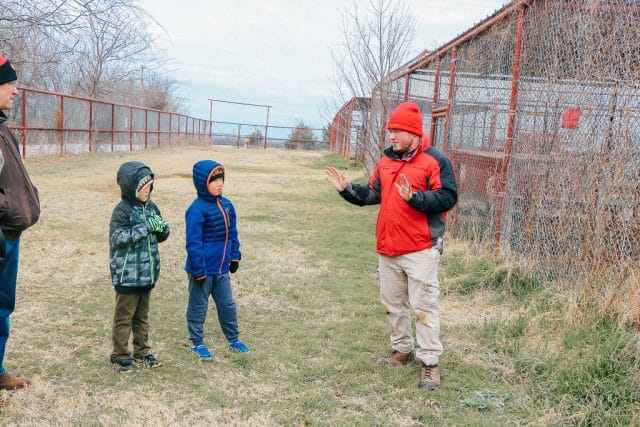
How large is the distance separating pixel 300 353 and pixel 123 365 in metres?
1.22

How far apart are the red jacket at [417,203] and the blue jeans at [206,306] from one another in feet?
3.89

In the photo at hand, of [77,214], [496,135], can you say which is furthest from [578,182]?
[77,214]

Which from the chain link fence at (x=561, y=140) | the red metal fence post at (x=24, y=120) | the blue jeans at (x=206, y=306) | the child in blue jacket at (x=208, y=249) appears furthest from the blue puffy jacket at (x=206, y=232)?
the red metal fence post at (x=24, y=120)

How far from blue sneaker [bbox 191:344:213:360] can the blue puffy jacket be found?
0.52 meters

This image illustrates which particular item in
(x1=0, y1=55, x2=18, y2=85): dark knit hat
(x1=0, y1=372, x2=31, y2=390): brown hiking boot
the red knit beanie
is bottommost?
(x1=0, y1=372, x2=31, y2=390): brown hiking boot

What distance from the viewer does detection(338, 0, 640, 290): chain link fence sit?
4.34 m

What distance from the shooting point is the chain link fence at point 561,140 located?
434cm

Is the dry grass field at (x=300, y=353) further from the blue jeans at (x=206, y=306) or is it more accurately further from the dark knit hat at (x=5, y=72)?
the dark knit hat at (x=5, y=72)

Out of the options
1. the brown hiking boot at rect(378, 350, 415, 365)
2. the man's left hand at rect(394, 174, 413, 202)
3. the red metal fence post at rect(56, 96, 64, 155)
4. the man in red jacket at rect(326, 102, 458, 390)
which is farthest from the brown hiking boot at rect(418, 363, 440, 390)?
the red metal fence post at rect(56, 96, 64, 155)

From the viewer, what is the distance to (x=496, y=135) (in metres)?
7.97

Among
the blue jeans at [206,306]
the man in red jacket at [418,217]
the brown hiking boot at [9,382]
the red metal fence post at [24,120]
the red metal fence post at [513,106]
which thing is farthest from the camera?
the red metal fence post at [24,120]

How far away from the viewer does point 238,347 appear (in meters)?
4.32

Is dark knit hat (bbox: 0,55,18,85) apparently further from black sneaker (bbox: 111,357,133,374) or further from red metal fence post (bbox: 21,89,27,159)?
red metal fence post (bbox: 21,89,27,159)

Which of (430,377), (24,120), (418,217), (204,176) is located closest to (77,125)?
(24,120)
